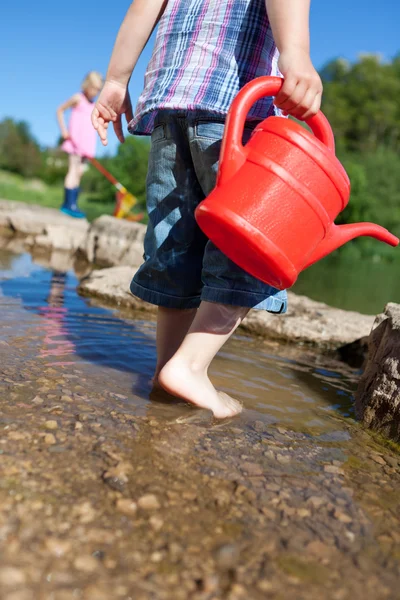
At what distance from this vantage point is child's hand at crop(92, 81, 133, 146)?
1920 millimetres

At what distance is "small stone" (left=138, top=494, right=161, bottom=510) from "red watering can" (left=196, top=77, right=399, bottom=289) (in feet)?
2.10

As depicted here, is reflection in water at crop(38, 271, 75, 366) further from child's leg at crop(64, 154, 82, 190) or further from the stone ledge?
child's leg at crop(64, 154, 82, 190)

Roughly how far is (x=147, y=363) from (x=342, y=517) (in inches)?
46.9

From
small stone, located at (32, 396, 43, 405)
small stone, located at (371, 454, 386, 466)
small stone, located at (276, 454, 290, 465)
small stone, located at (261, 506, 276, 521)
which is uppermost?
small stone, located at (371, 454, 386, 466)

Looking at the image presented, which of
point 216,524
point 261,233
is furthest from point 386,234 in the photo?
point 216,524

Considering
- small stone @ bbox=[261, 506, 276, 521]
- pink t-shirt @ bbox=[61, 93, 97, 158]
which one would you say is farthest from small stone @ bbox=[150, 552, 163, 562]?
pink t-shirt @ bbox=[61, 93, 97, 158]

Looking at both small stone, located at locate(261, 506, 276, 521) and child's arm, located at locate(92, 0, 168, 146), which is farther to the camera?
child's arm, located at locate(92, 0, 168, 146)

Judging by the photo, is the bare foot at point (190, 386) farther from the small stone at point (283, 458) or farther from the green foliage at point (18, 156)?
the green foliage at point (18, 156)

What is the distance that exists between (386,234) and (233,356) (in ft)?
3.60

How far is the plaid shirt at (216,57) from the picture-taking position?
1638mm

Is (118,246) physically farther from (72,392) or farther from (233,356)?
(72,392)

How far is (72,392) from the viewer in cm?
163

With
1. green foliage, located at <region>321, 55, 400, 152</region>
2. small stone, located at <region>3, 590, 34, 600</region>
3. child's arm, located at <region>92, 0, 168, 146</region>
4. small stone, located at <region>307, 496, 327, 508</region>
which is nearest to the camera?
small stone, located at <region>3, 590, 34, 600</region>

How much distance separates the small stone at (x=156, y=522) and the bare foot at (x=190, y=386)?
60 cm
